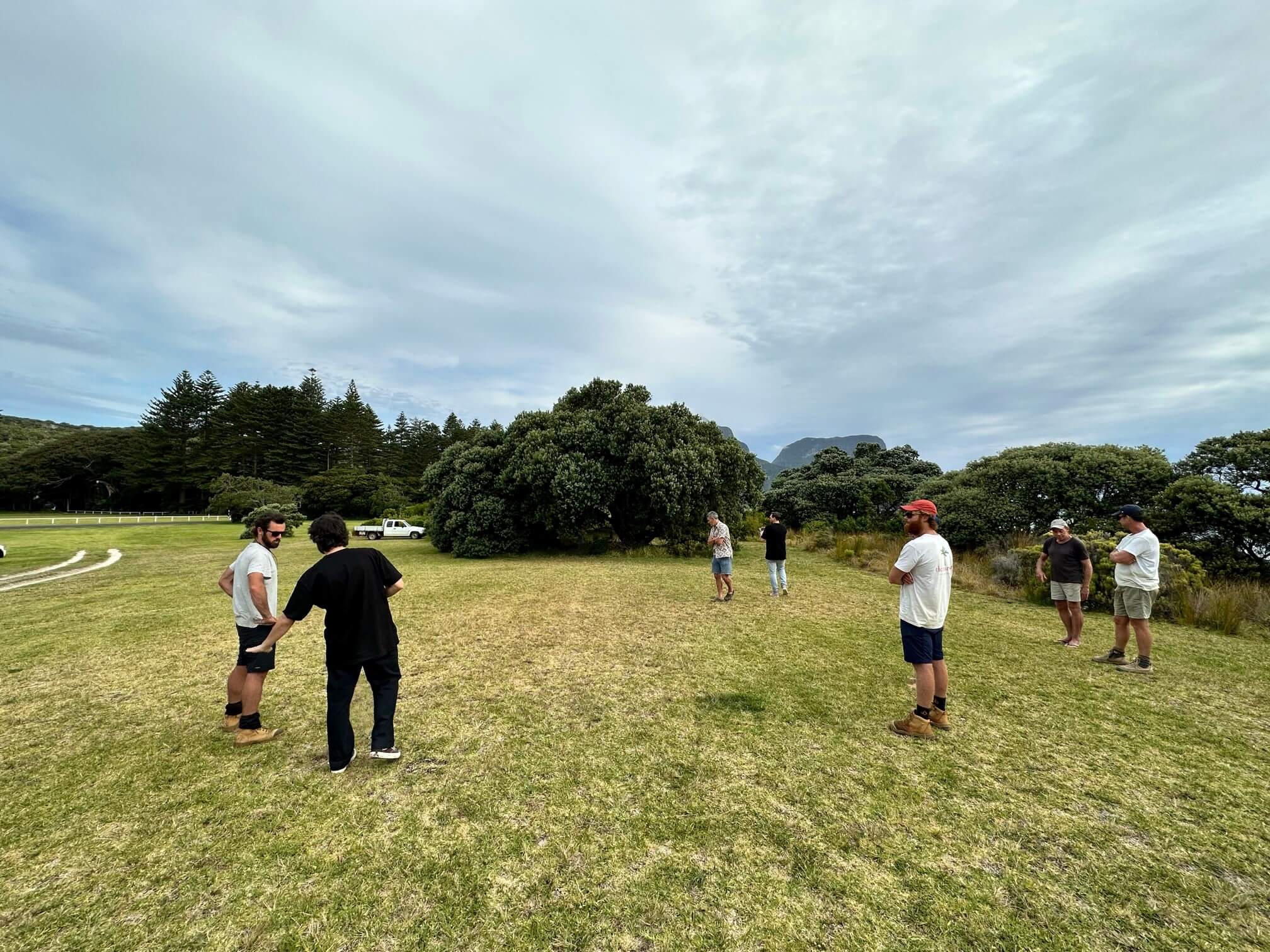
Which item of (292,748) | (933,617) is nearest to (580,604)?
(292,748)

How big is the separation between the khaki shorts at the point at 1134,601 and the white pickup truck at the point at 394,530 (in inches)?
1089

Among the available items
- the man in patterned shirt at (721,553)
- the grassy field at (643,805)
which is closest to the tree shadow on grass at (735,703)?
the grassy field at (643,805)

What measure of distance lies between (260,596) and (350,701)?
1.05 meters

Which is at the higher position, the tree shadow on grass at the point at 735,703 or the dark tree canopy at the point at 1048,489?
the dark tree canopy at the point at 1048,489

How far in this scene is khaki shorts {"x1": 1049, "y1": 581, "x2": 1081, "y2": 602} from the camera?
621 centimetres

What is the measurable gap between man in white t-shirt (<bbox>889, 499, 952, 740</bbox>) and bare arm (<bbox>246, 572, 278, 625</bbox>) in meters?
4.71

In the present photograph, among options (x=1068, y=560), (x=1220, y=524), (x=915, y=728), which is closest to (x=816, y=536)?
(x=1220, y=524)

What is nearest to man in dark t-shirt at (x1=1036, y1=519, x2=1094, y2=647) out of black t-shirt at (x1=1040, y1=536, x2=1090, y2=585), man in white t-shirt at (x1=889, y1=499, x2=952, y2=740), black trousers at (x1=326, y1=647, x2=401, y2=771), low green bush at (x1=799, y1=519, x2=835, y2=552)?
black t-shirt at (x1=1040, y1=536, x2=1090, y2=585)

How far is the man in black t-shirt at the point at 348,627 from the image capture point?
3191 mm

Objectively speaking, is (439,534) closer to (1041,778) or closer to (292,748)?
(292,748)

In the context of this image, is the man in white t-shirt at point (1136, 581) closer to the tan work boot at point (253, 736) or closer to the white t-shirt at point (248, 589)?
the white t-shirt at point (248, 589)

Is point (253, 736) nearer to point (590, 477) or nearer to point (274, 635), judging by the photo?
point (274, 635)

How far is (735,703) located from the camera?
14.9ft

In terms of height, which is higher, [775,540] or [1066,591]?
[775,540]
